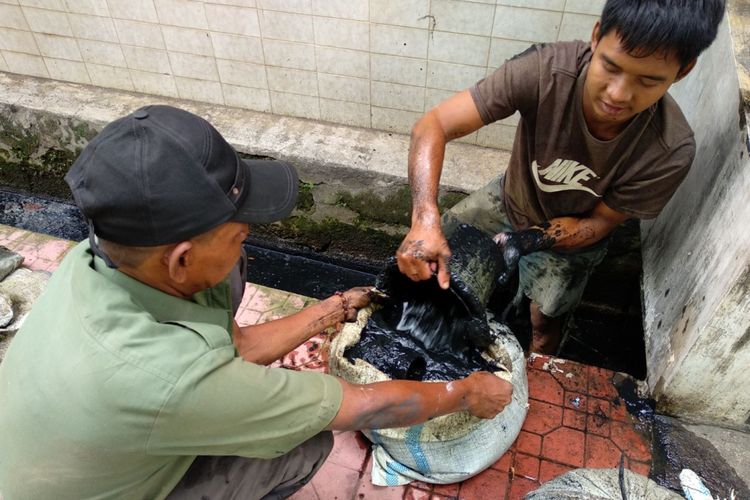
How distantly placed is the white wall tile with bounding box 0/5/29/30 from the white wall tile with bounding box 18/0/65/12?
0.10 meters

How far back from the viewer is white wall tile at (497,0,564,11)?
3102 mm

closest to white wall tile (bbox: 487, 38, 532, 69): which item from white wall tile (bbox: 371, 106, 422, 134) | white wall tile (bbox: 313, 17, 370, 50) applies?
white wall tile (bbox: 371, 106, 422, 134)

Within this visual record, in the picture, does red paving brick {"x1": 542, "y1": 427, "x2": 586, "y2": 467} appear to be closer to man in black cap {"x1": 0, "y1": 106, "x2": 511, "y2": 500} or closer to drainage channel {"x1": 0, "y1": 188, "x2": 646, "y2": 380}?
drainage channel {"x1": 0, "y1": 188, "x2": 646, "y2": 380}

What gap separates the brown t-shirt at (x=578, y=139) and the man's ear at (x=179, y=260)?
1484 mm

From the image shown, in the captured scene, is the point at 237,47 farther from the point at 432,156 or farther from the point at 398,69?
the point at 432,156

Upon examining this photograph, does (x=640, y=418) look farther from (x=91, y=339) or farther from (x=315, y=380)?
(x=91, y=339)

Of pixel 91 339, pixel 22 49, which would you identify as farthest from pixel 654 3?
pixel 22 49

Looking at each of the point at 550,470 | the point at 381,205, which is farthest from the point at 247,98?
the point at 550,470

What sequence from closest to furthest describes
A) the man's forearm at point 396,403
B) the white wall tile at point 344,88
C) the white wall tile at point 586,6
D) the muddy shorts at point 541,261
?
the man's forearm at point 396,403
the muddy shorts at point 541,261
the white wall tile at point 586,6
the white wall tile at point 344,88

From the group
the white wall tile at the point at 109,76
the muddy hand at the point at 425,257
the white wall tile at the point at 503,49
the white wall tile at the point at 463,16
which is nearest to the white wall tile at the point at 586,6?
the white wall tile at the point at 503,49

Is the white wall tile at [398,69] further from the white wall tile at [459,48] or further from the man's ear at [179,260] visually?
the man's ear at [179,260]

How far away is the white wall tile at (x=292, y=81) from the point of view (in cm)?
378

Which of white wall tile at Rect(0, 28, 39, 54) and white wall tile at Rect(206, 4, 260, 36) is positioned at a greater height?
white wall tile at Rect(206, 4, 260, 36)

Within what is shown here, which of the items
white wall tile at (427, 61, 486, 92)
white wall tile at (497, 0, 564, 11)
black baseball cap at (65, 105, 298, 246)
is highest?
black baseball cap at (65, 105, 298, 246)
